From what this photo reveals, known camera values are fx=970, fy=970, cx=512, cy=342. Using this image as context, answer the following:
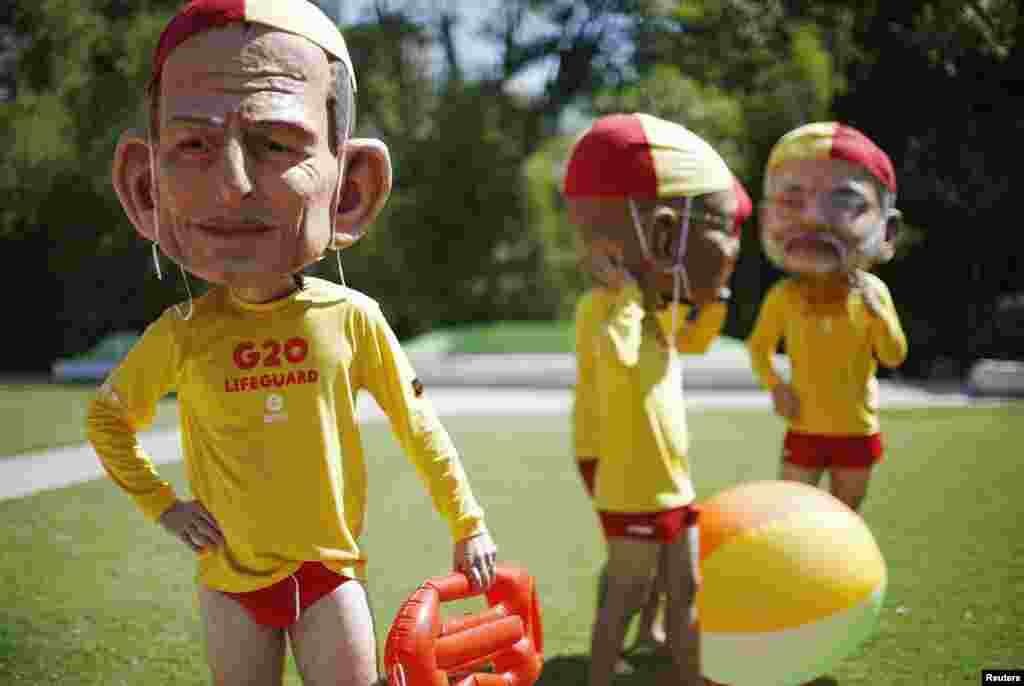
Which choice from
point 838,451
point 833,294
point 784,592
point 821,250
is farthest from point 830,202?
point 784,592

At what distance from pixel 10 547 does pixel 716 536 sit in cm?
422

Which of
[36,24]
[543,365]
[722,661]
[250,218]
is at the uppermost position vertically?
[36,24]

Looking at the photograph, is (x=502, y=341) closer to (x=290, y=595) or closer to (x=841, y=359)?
(x=841, y=359)

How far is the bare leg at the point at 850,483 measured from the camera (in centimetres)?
480

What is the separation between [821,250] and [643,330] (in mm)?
1474

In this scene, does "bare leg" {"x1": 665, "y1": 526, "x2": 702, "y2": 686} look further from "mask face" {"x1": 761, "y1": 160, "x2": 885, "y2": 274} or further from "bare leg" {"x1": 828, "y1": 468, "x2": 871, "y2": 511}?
"mask face" {"x1": 761, "y1": 160, "x2": 885, "y2": 274}

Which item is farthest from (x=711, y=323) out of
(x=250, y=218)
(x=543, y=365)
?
(x=543, y=365)

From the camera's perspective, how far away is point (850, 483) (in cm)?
480

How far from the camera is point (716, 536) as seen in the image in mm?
2977

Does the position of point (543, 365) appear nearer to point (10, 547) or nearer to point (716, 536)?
point (10, 547)

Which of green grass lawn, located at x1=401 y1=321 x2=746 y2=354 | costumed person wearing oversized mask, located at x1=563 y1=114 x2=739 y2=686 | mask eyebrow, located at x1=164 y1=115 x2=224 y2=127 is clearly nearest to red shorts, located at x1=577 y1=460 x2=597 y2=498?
costumed person wearing oversized mask, located at x1=563 y1=114 x2=739 y2=686

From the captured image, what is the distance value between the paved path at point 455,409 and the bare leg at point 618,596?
459 centimetres

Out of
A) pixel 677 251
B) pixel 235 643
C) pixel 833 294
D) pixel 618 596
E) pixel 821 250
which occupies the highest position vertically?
pixel 677 251

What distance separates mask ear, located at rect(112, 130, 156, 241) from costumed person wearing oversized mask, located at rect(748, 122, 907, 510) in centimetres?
313
